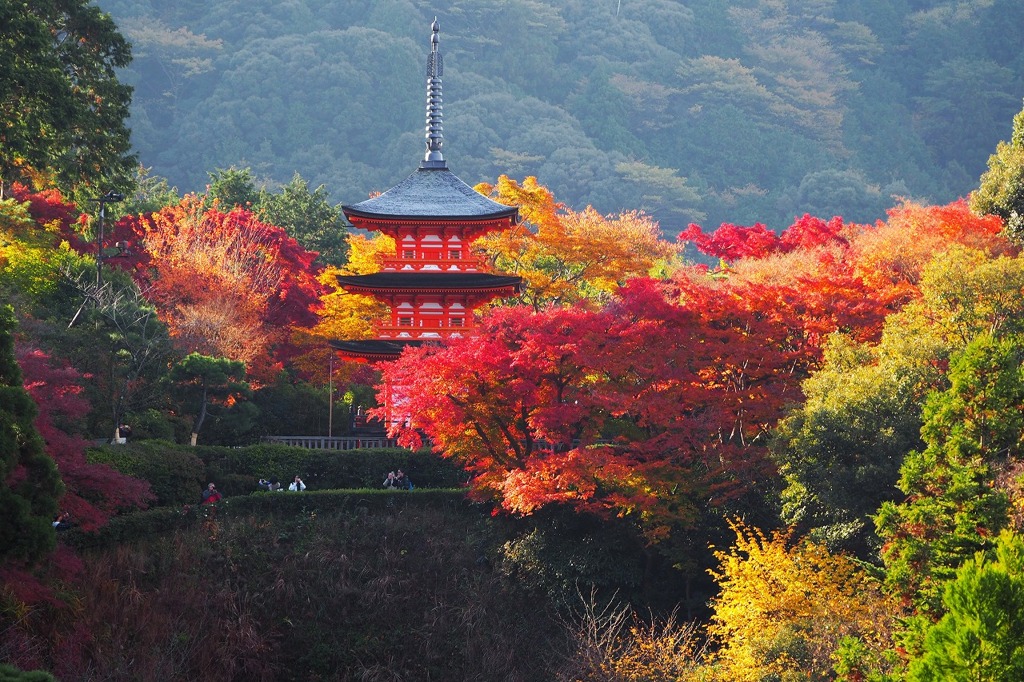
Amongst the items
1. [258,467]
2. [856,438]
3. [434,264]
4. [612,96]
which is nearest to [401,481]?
[258,467]

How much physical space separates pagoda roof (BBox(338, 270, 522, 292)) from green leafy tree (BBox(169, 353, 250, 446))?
3.54 m

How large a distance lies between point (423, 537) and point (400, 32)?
73051mm

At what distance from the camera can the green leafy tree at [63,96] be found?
25.1 metres

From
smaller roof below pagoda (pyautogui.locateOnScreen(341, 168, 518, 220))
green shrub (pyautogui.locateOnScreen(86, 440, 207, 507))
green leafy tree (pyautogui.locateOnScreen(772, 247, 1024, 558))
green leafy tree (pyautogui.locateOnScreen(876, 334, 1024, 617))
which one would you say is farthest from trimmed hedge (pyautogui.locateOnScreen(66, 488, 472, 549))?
green leafy tree (pyautogui.locateOnScreen(876, 334, 1024, 617))

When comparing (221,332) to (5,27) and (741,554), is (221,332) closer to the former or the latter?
(5,27)

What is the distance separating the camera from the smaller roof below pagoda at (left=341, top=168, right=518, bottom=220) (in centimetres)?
3506

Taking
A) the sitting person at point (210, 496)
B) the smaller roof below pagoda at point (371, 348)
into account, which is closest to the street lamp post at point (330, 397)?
the smaller roof below pagoda at point (371, 348)

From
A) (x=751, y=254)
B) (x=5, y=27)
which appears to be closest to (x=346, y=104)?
(x=751, y=254)

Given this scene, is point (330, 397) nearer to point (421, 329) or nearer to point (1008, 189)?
point (421, 329)

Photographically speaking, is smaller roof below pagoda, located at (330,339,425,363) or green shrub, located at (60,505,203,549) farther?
smaller roof below pagoda, located at (330,339,425,363)

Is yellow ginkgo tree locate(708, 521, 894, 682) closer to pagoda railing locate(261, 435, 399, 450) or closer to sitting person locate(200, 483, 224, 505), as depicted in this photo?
sitting person locate(200, 483, 224, 505)

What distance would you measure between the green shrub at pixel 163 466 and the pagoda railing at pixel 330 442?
4.15 m

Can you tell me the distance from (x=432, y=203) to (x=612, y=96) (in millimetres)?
64175

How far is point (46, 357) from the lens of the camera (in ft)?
85.0
